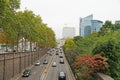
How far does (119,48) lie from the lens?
36688 millimetres

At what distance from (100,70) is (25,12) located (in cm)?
6731

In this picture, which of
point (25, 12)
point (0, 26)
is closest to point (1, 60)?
point (0, 26)

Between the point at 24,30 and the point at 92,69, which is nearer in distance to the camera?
the point at 92,69

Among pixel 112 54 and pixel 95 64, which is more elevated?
pixel 112 54

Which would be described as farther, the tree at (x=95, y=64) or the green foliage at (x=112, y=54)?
the green foliage at (x=112, y=54)

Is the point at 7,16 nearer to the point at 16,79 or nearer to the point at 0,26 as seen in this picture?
the point at 0,26

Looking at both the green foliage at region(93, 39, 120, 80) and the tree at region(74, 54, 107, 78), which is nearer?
the tree at region(74, 54, 107, 78)

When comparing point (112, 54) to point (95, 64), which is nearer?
point (95, 64)

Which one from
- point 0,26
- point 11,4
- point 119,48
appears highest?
point 11,4

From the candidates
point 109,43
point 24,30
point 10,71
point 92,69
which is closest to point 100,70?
point 92,69

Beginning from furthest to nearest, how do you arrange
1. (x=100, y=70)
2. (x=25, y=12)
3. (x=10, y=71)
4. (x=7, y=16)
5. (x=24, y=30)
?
(x=25, y=12) → (x=24, y=30) → (x=10, y=71) → (x=7, y=16) → (x=100, y=70)

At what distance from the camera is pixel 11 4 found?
167 ft

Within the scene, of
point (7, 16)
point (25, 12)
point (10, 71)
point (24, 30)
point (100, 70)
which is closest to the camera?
point (100, 70)

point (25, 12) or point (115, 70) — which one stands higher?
point (25, 12)
